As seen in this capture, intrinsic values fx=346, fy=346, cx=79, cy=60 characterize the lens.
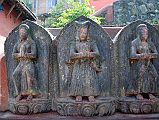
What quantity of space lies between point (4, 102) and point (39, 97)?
534mm

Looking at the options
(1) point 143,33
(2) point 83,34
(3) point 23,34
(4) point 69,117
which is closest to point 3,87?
(3) point 23,34

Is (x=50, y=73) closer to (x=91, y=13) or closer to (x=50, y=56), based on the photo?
(x=50, y=56)

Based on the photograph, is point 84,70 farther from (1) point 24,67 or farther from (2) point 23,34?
(2) point 23,34

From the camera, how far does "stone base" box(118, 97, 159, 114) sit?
427cm

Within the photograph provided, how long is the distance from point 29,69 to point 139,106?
1439 mm

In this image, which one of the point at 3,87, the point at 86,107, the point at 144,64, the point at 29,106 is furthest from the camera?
the point at 3,87

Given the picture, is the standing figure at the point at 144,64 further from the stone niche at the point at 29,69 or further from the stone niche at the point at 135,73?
the stone niche at the point at 29,69

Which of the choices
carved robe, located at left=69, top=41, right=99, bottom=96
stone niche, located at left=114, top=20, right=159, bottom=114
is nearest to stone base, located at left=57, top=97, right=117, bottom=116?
carved robe, located at left=69, top=41, right=99, bottom=96

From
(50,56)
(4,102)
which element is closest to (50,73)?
(50,56)

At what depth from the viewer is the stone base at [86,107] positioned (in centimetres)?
414

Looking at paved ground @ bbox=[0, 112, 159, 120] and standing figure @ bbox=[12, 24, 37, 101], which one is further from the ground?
standing figure @ bbox=[12, 24, 37, 101]

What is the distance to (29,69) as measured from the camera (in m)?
4.32

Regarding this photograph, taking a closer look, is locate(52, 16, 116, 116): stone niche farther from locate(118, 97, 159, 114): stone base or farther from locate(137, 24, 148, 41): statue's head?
locate(137, 24, 148, 41): statue's head

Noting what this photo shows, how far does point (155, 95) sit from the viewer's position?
14.5 ft
